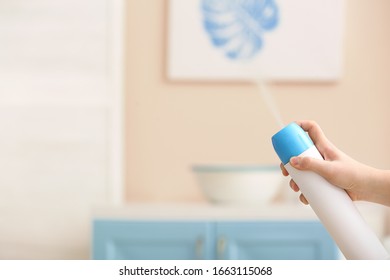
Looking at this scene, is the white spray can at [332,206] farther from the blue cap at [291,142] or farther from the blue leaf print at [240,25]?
the blue leaf print at [240,25]

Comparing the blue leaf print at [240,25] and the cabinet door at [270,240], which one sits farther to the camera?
the blue leaf print at [240,25]

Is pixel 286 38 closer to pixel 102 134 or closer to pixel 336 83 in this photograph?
pixel 336 83

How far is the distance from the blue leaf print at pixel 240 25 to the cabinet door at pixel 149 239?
0.75 meters

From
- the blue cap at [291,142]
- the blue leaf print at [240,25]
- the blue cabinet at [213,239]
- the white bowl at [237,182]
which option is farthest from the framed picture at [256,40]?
the blue cap at [291,142]

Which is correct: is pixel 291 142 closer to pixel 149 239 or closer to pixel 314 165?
pixel 314 165

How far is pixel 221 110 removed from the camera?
2.38 m

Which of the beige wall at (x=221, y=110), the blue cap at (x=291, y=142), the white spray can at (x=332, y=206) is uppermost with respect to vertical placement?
the beige wall at (x=221, y=110)

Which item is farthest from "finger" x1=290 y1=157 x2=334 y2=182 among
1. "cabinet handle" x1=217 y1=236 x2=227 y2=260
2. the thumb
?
"cabinet handle" x1=217 y1=236 x2=227 y2=260

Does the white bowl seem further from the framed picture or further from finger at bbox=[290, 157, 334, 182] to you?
finger at bbox=[290, 157, 334, 182]

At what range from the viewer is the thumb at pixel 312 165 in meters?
0.64

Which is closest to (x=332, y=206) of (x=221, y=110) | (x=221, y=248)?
(x=221, y=248)

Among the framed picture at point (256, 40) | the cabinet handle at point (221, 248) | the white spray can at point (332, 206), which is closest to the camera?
the white spray can at point (332, 206)

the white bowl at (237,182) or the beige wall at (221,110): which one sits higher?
the beige wall at (221,110)
